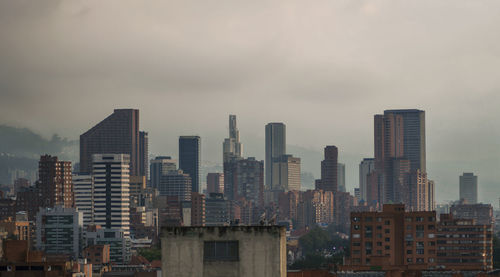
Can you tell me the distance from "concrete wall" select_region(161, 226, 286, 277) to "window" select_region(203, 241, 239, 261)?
13 centimetres

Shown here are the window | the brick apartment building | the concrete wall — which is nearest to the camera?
the concrete wall

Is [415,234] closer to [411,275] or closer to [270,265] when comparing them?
[411,275]

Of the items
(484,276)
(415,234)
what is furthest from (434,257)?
(484,276)

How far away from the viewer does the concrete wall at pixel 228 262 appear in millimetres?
37844

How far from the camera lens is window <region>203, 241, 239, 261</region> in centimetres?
3812

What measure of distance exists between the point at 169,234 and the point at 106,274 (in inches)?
5710

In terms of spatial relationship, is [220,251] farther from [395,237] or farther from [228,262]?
[395,237]

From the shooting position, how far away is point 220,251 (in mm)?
38219

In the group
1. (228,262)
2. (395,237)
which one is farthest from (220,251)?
(395,237)

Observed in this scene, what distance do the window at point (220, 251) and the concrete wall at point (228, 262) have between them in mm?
132

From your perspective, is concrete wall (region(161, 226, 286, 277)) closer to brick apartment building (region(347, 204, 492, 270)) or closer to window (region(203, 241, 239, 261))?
window (region(203, 241, 239, 261))

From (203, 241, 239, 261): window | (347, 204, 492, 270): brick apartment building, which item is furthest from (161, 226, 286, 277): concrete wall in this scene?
(347, 204, 492, 270): brick apartment building

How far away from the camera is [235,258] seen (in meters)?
38.2

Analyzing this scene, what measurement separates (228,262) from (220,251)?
1.42 feet
